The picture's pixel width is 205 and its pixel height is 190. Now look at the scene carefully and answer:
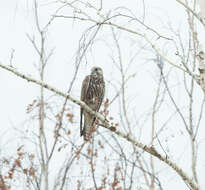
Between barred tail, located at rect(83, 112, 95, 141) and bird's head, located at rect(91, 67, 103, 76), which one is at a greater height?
bird's head, located at rect(91, 67, 103, 76)

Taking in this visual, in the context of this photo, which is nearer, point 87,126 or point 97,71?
point 87,126

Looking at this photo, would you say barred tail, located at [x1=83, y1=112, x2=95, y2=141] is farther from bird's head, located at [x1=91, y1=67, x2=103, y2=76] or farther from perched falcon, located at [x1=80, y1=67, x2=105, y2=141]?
bird's head, located at [x1=91, y1=67, x2=103, y2=76]

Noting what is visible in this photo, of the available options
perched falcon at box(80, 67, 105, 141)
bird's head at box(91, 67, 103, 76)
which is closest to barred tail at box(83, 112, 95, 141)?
perched falcon at box(80, 67, 105, 141)

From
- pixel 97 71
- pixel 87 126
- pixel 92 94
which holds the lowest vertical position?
pixel 87 126

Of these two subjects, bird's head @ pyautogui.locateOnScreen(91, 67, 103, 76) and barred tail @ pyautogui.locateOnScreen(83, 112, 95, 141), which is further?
bird's head @ pyautogui.locateOnScreen(91, 67, 103, 76)

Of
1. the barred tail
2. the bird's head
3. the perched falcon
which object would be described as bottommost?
the barred tail

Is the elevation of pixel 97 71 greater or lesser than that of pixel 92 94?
greater

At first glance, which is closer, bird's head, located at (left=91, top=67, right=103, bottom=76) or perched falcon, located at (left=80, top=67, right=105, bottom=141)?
perched falcon, located at (left=80, top=67, right=105, bottom=141)

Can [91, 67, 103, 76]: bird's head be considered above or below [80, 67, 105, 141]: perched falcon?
above

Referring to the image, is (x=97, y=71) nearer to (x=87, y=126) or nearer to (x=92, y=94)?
(x=92, y=94)

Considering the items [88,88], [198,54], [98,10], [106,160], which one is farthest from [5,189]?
[198,54]

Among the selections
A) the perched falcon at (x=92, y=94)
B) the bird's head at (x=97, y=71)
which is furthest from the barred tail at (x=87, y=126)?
the bird's head at (x=97, y=71)

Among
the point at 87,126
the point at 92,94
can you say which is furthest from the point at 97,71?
the point at 87,126

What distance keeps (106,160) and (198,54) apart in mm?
2819
